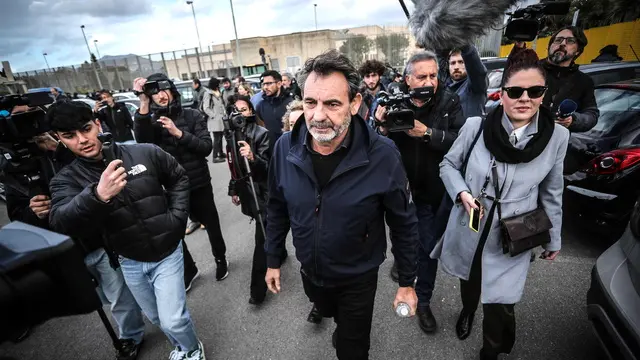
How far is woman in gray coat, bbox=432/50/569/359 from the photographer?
5.73 feet

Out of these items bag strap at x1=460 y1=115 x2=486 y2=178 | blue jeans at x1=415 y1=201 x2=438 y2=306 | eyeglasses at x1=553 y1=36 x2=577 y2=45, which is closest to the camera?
bag strap at x1=460 y1=115 x2=486 y2=178

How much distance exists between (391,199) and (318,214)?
0.40m

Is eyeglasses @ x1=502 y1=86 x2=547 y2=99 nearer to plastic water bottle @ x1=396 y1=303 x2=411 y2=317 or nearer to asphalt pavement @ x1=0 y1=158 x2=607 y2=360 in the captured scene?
plastic water bottle @ x1=396 y1=303 x2=411 y2=317

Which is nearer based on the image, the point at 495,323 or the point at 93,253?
the point at 495,323

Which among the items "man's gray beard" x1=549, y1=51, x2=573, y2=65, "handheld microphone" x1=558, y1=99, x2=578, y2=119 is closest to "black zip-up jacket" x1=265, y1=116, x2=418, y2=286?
"handheld microphone" x1=558, y1=99, x2=578, y2=119

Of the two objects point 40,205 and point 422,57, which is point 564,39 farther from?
point 40,205

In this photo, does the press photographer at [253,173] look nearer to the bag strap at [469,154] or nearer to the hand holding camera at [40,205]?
the hand holding camera at [40,205]

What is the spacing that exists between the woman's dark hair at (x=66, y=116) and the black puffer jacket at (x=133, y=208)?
224 millimetres

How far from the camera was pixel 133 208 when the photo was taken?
6.53 ft

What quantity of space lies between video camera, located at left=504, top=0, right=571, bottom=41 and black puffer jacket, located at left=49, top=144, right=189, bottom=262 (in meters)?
2.59

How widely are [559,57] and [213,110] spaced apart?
23.5 ft

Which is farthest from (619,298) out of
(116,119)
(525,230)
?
(116,119)

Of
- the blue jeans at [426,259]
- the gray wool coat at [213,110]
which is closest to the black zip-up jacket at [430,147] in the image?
the blue jeans at [426,259]

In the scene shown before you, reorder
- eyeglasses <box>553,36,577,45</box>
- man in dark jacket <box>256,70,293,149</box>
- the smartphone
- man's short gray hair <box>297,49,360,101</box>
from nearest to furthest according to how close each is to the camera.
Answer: man's short gray hair <box>297,49,360,101</box>
the smartphone
eyeglasses <box>553,36,577,45</box>
man in dark jacket <box>256,70,293,149</box>
